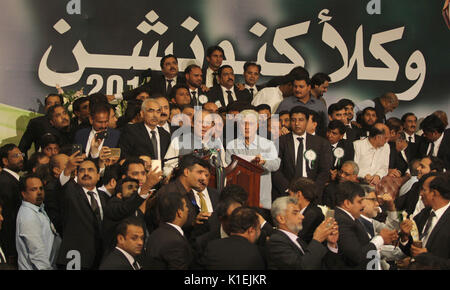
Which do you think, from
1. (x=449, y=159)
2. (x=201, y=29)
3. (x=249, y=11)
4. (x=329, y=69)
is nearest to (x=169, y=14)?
(x=201, y=29)

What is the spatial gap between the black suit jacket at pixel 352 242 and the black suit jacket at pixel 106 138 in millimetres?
2436

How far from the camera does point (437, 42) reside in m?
10.7

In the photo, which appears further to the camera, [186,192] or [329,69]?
[329,69]

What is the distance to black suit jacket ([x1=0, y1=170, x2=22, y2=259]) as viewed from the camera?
6273 mm

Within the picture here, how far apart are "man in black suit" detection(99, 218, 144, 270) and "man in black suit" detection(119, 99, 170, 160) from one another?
1638 millimetres

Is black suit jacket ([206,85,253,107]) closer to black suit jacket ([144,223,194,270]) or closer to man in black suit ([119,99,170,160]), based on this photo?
man in black suit ([119,99,170,160])

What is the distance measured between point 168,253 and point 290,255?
84 centimetres

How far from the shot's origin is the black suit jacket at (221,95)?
879cm

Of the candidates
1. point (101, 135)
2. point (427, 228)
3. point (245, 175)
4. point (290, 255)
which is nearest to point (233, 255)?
point (290, 255)

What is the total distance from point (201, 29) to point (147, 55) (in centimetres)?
86

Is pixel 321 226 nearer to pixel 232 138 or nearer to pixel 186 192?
pixel 186 192

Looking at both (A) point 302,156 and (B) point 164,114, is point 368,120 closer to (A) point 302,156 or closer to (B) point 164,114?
(A) point 302,156

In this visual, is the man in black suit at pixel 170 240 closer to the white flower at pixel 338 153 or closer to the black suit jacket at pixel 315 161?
the black suit jacket at pixel 315 161

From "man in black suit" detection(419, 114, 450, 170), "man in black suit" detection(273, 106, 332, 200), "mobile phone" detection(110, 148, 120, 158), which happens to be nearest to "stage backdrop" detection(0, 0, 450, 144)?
"man in black suit" detection(419, 114, 450, 170)
